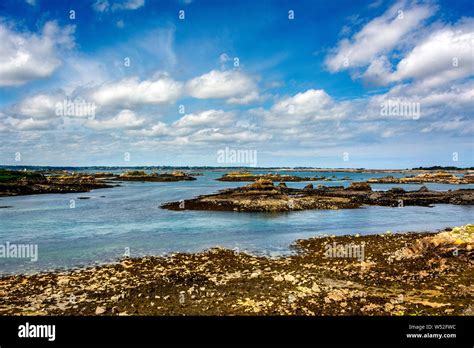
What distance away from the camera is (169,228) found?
114ft

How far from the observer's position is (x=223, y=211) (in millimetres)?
48375

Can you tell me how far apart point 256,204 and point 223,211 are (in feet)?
20.0

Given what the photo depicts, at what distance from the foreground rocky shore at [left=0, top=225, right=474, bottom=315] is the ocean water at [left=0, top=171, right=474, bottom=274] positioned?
328cm

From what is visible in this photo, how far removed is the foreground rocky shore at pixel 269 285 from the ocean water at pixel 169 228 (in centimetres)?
328

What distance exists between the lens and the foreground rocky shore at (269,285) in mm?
12652
